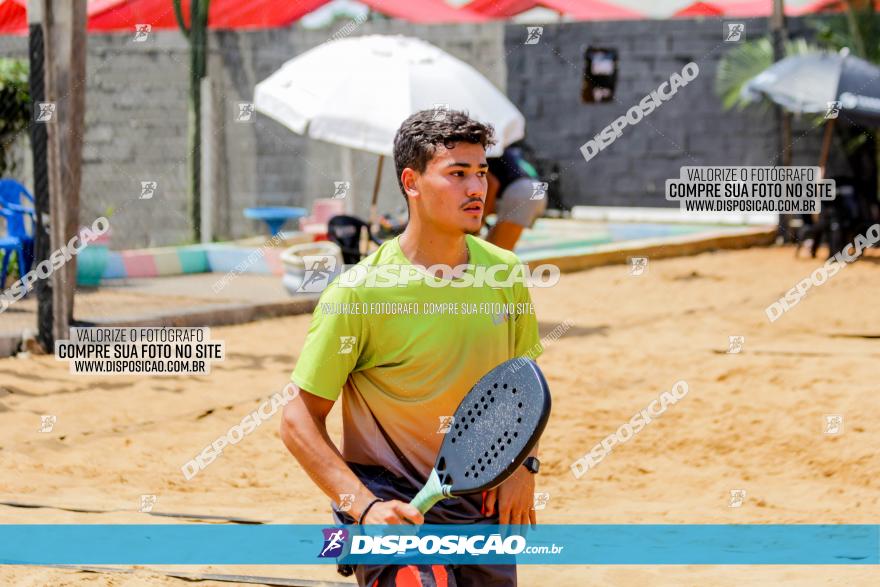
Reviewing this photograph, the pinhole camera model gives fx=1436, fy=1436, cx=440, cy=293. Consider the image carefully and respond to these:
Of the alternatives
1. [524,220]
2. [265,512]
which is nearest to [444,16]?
[524,220]

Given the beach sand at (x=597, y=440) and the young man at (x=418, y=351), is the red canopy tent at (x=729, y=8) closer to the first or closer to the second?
the beach sand at (x=597, y=440)

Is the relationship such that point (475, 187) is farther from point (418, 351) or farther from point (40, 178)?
point (40, 178)

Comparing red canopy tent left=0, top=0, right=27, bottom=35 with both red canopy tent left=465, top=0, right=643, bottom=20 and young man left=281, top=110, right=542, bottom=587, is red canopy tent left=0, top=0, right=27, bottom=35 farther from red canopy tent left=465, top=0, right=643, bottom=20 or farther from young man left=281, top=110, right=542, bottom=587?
young man left=281, top=110, right=542, bottom=587

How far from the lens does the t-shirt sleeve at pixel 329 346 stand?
10.3ft

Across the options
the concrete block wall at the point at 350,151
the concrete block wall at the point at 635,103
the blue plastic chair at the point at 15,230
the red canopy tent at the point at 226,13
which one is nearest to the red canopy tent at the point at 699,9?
the red canopy tent at the point at 226,13

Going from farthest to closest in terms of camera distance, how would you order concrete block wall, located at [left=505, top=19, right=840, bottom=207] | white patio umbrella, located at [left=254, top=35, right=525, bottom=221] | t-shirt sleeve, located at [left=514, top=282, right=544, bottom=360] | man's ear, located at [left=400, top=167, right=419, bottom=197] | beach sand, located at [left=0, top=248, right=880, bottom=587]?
1. concrete block wall, located at [left=505, top=19, right=840, bottom=207]
2. white patio umbrella, located at [left=254, top=35, right=525, bottom=221]
3. beach sand, located at [left=0, top=248, right=880, bottom=587]
4. t-shirt sleeve, located at [left=514, top=282, right=544, bottom=360]
5. man's ear, located at [left=400, top=167, right=419, bottom=197]

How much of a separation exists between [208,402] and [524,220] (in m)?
2.22

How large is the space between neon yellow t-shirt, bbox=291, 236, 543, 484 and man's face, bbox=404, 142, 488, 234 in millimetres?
134

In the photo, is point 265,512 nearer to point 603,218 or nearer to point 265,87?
point 265,87

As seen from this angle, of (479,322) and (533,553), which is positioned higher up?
(479,322)

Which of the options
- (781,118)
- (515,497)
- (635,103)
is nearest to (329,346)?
(515,497)

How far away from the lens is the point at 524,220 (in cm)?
882

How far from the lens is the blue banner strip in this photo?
5102mm

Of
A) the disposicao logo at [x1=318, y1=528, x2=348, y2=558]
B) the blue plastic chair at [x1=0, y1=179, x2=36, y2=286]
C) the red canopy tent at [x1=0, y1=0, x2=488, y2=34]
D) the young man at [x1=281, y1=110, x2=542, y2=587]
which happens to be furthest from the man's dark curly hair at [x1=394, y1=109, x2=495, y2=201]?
the red canopy tent at [x1=0, y1=0, x2=488, y2=34]
